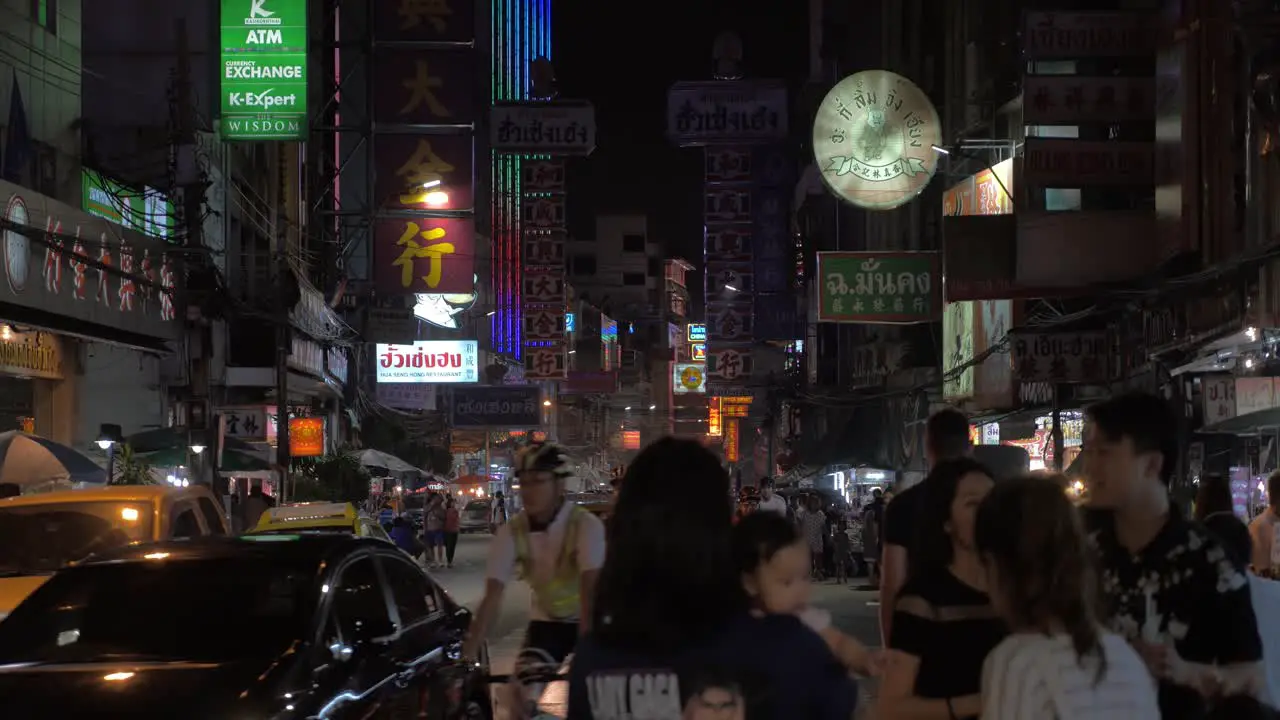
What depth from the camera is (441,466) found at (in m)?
68.2

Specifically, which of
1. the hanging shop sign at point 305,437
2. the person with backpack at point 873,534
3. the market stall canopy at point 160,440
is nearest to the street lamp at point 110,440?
the market stall canopy at point 160,440

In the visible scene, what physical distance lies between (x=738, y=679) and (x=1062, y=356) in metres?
18.8

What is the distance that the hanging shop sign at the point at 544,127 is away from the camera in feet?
109

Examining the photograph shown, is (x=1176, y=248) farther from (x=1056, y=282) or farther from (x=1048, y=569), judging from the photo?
(x=1048, y=569)

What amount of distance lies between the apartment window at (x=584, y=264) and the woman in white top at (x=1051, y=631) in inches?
6087

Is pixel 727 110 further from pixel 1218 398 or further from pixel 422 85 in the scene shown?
pixel 1218 398

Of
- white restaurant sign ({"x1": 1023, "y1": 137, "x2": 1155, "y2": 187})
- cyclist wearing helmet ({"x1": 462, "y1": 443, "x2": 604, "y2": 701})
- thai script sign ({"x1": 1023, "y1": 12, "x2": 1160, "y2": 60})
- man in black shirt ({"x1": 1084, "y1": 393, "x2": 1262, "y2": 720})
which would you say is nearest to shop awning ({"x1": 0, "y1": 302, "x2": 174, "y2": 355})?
white restaurant sign ({"x1": 1023, "y1": 137, "x2": 1155, "y2": 187})

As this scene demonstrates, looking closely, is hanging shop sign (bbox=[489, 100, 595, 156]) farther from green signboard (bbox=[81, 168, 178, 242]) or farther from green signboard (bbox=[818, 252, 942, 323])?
green signboard (bbox=[818, 252, 942, 323])

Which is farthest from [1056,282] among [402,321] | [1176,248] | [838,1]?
[838,1]

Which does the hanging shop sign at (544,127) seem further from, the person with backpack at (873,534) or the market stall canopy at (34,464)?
the market stall canopy at (34,464)

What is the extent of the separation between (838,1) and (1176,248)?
46771 millimetres

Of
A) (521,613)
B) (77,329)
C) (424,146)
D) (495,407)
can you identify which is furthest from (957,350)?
(495,407)

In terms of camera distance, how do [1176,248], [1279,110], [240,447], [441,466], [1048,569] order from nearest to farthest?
[1048,569] → [1279,110] → [1176,248] → [240,447] → [441,466]

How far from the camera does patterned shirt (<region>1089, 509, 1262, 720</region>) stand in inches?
170
